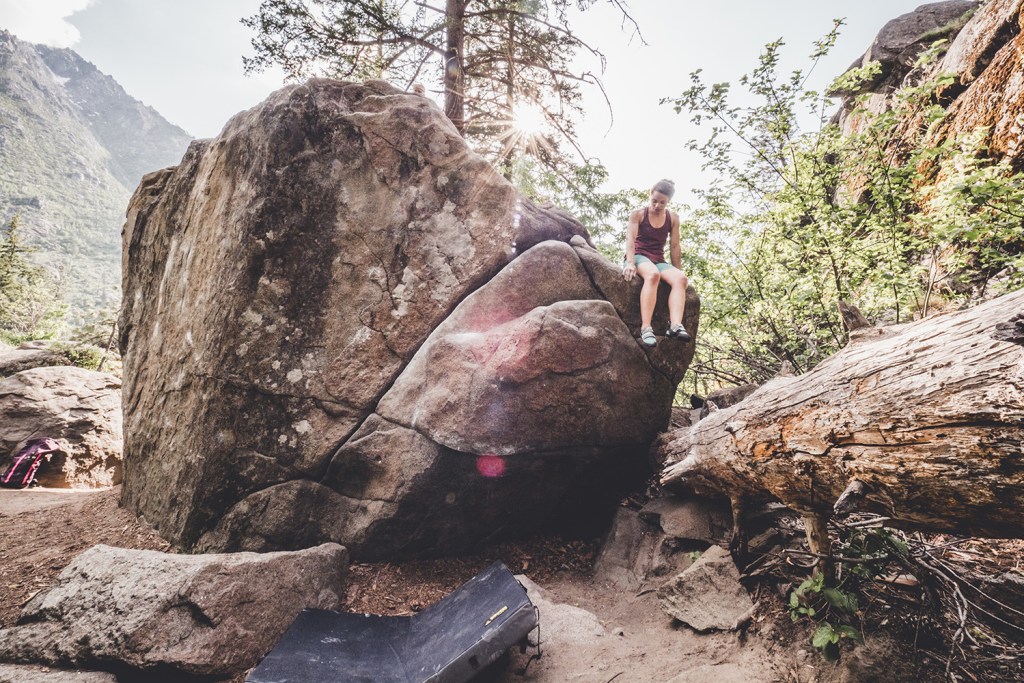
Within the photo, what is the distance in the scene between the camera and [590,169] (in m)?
9.73

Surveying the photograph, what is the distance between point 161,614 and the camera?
11.2 ft

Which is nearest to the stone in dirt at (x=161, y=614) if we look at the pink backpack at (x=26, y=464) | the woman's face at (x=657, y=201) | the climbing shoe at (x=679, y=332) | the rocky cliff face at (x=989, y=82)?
the climbing shoe at (x=679, y=332)

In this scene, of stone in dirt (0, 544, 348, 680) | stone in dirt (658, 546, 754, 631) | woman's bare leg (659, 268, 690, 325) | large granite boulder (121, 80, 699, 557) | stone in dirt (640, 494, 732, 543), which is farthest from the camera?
woman's bare leg (659, 268, 690, 325)

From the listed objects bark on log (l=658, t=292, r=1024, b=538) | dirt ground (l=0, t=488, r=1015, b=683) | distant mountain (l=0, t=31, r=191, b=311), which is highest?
distant mountain (l=0, t=31, r=191, b=311)

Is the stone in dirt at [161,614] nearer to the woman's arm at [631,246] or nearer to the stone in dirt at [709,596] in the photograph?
the stone in dirt at [709,596]

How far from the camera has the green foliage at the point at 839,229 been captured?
4.73 meters

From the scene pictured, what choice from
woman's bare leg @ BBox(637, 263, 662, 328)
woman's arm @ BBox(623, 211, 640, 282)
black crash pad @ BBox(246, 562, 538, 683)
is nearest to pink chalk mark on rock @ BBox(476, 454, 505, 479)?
black crash pad @ BBox(246, 562, 538, 683)

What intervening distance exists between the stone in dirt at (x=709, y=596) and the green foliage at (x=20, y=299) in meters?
35.2

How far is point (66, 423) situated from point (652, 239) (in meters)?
12.5

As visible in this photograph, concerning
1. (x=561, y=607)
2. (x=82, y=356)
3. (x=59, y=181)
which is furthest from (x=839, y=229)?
(x=59, y=181)

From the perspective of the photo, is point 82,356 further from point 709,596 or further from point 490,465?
point 709,596

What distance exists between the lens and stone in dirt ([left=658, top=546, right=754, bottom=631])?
352 cm

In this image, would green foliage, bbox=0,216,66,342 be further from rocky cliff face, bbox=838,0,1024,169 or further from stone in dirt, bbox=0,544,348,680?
rocky cliff face, bbox=838,0,1024,169

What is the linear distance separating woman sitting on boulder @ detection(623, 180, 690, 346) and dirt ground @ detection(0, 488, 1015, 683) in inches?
120
